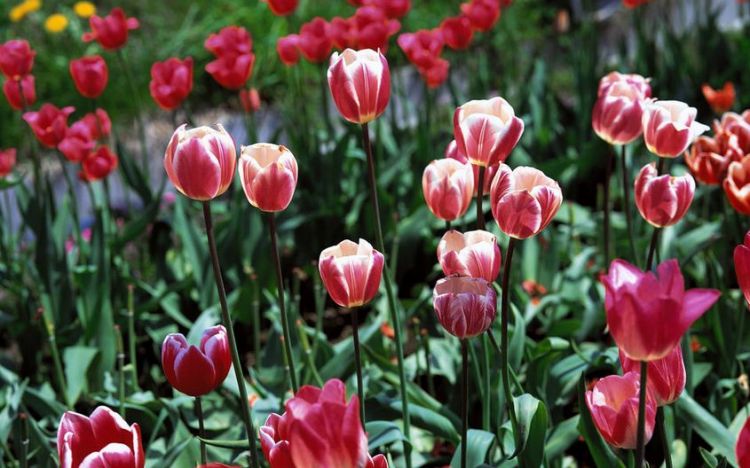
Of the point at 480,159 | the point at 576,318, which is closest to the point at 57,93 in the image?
the point at 576,318

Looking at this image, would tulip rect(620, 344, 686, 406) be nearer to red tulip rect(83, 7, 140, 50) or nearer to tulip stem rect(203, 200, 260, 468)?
tulip stem rect(203, 200, 260, 468)

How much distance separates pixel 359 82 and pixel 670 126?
1.55 feet

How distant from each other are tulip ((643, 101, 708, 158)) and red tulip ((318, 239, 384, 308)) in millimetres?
516

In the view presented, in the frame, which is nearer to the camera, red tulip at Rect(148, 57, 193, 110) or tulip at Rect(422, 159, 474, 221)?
tulip at Rect(422, 159, 474, 221)

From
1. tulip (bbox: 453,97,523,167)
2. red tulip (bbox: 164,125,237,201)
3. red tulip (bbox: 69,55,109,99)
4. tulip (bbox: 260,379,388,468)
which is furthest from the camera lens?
red tulip (bbox: 69,55,109,99)

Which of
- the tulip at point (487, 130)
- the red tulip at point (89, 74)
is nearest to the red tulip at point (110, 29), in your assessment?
the red tulip at point (89, 74)

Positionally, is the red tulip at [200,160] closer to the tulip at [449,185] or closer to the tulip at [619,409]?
the tulip at [449,185]

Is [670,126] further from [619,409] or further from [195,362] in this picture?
[195,362]

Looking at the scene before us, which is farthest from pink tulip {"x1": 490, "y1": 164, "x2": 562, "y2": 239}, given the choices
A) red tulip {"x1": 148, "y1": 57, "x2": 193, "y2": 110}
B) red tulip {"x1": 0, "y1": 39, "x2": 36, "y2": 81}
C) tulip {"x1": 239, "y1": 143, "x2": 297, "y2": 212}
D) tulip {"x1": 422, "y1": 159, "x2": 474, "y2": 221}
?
red tulip {"x1": 0, "y1": 39, "x2": 36, "y2": 81}

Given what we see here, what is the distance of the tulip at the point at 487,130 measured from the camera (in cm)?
123

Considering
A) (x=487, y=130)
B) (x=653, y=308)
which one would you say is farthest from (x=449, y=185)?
(x=653, y=308)

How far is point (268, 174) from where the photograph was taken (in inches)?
45.3

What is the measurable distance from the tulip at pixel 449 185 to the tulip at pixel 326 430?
1.70 feet

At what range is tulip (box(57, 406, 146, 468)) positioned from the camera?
3.22 feet
